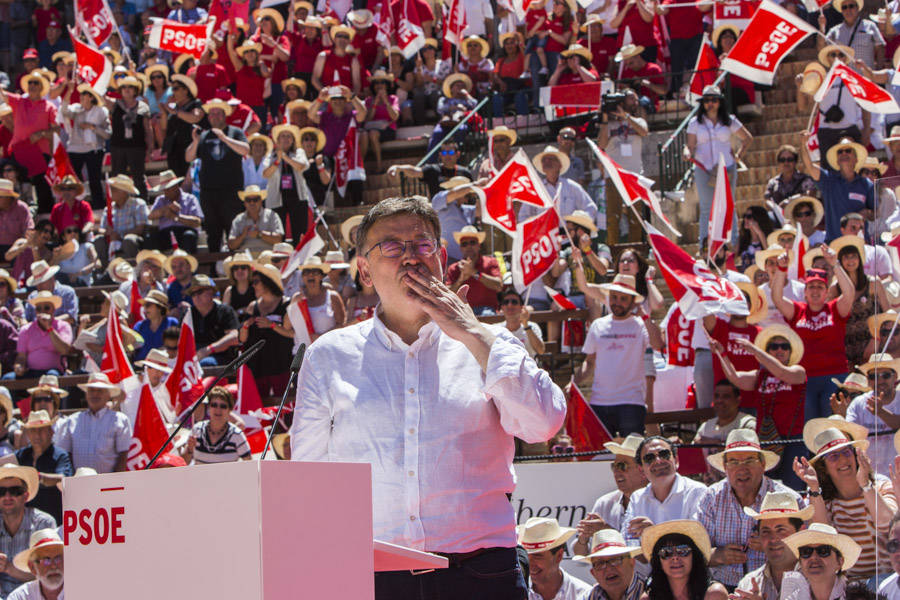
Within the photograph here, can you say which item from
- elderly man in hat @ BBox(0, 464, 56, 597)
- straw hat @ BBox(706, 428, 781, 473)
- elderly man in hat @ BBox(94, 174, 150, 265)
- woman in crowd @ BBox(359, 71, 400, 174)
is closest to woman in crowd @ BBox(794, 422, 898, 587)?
straw hat @ BBox(706, 428, 781, 473)

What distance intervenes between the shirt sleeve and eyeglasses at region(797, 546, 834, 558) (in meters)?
3.95

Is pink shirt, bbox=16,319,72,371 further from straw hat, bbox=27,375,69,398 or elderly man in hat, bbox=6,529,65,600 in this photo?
elderly man in hat, bbox=6,529,65,600

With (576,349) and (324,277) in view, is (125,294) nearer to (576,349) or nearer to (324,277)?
(324,277)

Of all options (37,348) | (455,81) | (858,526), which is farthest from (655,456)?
(455,81)

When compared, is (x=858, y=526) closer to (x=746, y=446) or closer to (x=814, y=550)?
(x=814, y=550)

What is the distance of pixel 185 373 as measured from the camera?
11898mm

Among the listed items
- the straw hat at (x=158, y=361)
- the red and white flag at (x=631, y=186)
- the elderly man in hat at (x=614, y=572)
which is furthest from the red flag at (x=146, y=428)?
the elderly man in hat at (x=614, y=572)

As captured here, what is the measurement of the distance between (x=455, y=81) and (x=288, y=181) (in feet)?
8.67

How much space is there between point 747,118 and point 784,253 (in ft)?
17.5

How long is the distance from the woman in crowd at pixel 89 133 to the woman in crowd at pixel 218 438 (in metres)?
7.62

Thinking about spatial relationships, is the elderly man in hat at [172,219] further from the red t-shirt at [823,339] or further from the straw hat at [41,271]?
the red t-shirt at [823,339]

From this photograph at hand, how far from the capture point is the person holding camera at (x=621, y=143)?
14453 millimetres

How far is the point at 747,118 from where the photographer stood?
1586cm

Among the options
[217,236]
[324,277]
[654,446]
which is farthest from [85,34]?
[654,446]
